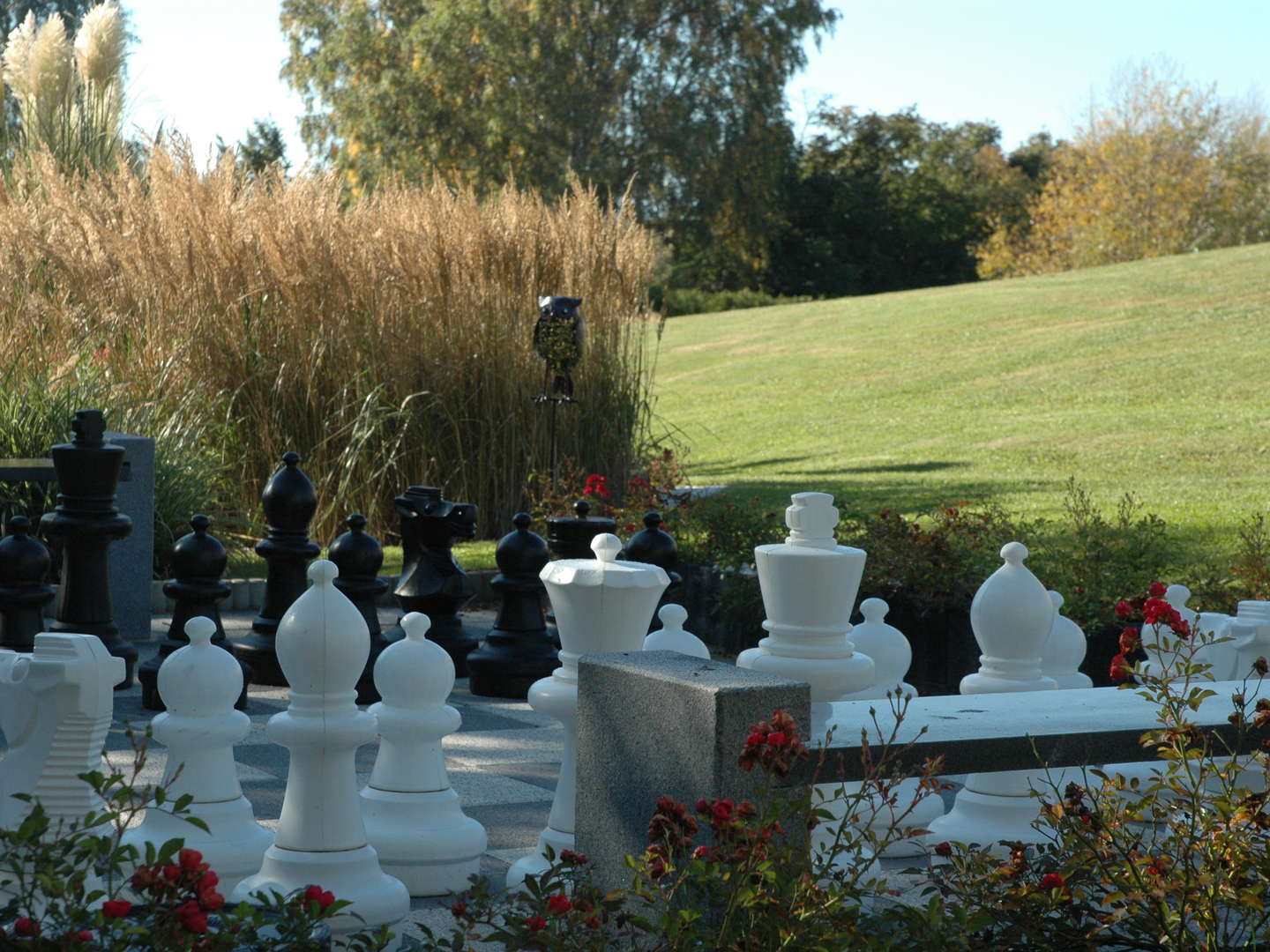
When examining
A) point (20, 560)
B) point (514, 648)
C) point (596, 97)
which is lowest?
point (514, 648)

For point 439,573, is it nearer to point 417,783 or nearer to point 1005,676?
point 417,783

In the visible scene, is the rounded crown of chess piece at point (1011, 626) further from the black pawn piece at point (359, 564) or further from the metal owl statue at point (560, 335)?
the metal owl statue at point (560, 335)

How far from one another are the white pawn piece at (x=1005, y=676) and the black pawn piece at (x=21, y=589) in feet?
9.72

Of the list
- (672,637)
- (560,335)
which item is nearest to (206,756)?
(672,637)

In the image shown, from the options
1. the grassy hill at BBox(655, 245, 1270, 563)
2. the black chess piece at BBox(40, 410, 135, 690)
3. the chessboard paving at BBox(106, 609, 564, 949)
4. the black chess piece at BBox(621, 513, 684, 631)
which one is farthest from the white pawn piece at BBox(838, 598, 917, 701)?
the grassy hill at BBox(655, 245, 1270, 563)

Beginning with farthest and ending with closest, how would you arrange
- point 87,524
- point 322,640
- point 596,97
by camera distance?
point 596,97
point 87,524
point 322,640

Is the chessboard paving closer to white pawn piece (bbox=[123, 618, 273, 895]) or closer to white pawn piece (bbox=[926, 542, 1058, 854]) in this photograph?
white pawn piece (bbox=[123, 618, 273, 895])

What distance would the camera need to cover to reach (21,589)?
4.69 m

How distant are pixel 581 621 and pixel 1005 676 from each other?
96 centimetres

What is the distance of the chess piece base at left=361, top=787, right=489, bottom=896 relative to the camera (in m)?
2.87

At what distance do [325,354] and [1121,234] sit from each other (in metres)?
29.3

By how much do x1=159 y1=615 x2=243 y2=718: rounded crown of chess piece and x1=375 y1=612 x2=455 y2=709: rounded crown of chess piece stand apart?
0.30 meters

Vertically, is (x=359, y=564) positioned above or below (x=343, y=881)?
above

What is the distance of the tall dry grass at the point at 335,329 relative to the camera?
8617mm
